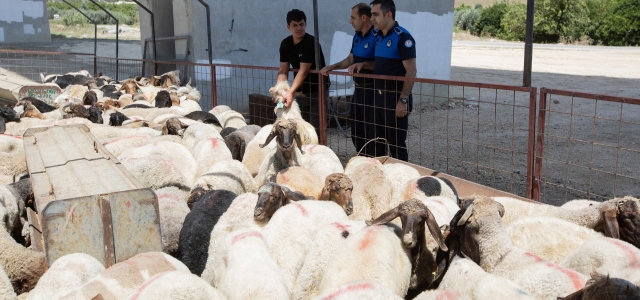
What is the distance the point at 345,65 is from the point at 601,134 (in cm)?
574

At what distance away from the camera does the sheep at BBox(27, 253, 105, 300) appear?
321 centimetres

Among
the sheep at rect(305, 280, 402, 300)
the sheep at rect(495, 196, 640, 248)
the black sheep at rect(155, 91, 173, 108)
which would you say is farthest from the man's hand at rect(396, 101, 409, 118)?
the black sheep at rect(155, 91, 173, 108)

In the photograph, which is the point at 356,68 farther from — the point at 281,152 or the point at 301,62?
the point at 281,152

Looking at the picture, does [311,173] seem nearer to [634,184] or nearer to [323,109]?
[323,109]

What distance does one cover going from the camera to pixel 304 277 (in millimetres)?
3783

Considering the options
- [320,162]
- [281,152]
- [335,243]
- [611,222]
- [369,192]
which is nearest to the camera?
[335,243]

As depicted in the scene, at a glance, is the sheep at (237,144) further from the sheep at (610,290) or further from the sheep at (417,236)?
the sheep at (610,290)

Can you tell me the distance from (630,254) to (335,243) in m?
1.82

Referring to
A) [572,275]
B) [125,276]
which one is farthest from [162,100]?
[572,275]

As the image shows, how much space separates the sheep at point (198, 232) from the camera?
13.9 feet

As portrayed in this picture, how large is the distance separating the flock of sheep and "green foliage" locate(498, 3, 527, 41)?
1579 inches

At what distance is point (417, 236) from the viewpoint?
3920 millimetres

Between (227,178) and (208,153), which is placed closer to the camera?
(227,178)

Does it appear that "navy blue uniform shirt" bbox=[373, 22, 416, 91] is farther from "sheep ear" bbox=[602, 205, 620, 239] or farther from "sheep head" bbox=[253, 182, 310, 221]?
"sheep ear" bbox=[602, 205, 620, 239]
